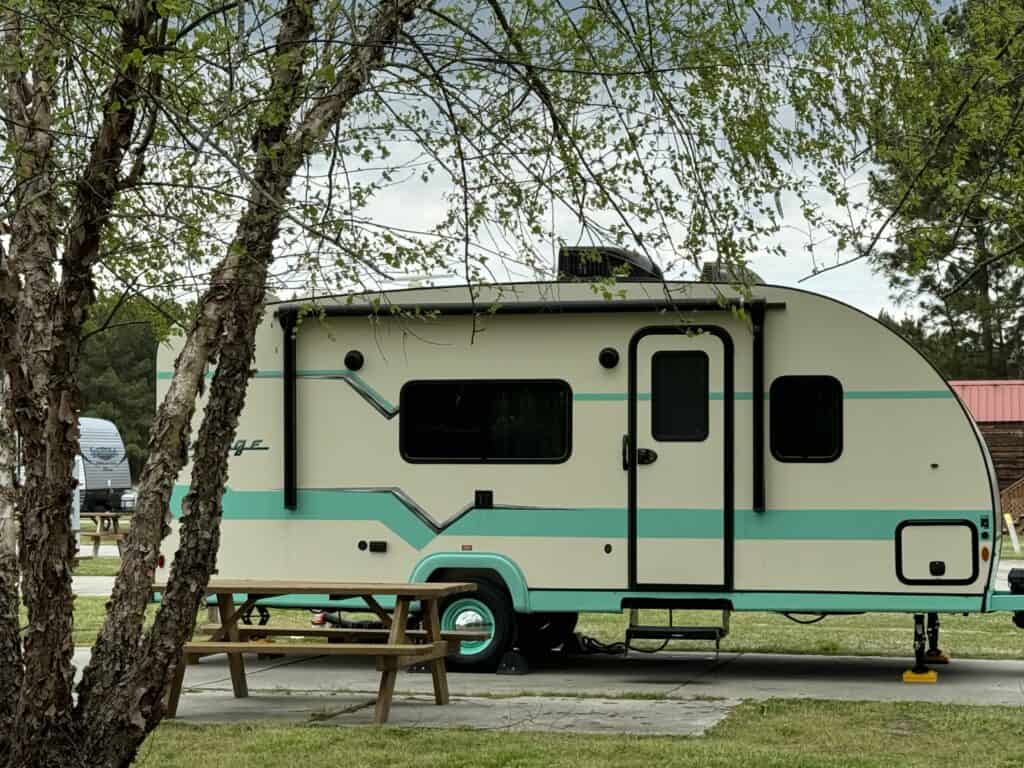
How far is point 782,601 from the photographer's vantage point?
38.4ft

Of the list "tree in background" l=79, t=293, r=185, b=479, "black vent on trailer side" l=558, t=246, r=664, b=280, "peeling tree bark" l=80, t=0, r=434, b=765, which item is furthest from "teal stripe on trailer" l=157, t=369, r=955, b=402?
"tree in background" l=79, t=293, r=185, b=479

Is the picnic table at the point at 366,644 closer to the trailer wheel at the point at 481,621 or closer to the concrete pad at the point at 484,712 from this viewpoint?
the concrete pad at the point at 484,712

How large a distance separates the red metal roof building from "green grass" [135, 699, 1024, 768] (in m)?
25.1

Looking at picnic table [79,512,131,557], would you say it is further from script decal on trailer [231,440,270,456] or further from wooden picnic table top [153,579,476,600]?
wooden picnic table top [153,579,476,600]

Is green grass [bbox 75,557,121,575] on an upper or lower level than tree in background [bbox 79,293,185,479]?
lower

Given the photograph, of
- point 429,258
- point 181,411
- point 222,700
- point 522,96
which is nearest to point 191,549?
point 181,411

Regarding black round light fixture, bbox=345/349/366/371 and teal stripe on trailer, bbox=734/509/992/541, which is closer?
teal stripe on trailer, bbox=734/509/992/541

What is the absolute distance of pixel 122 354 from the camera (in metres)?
61.2

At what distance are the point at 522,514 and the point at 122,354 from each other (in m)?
51.2

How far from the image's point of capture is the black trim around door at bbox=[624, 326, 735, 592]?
11789 millimetres

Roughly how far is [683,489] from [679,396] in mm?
687

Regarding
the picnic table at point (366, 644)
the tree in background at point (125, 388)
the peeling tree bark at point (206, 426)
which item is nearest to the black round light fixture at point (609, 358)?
the picnic table at point (366, 644)

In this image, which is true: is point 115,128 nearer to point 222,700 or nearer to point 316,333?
point 222,700

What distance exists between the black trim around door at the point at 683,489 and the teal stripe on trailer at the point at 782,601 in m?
0.06
